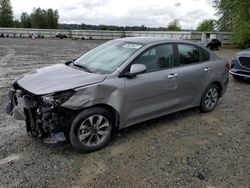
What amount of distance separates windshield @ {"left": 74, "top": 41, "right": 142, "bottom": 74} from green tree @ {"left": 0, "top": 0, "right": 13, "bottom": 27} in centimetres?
8252

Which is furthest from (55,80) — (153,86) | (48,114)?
(153,86)

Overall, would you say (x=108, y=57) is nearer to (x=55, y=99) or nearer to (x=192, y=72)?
(x=55, y=99)

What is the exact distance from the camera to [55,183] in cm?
322

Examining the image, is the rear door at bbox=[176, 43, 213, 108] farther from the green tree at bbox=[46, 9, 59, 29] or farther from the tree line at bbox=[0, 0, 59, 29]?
the green tree at bbox=[46, 9, 59, 29]

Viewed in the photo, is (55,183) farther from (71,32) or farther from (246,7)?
(71,32)

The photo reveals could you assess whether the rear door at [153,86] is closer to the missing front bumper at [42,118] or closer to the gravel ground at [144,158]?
the gravel ground at [144,158]

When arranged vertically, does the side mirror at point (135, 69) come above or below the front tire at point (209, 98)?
above

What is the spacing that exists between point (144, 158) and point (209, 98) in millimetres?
2558

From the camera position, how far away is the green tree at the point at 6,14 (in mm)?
78287

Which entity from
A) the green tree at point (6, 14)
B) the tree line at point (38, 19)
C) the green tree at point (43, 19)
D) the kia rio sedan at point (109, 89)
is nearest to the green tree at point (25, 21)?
the tree line at point (38, 19)

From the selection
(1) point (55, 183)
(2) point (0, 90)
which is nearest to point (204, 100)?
(1) point (55, 183)

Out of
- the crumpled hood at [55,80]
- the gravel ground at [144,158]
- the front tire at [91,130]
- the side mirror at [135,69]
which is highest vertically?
the side mirror at [135,69]

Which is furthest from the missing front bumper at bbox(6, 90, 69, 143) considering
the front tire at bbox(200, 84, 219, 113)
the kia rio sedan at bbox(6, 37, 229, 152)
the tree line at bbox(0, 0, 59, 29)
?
the tree line at bbox(0, 0, 59, 29)

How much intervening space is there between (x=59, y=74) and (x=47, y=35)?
185 ft
